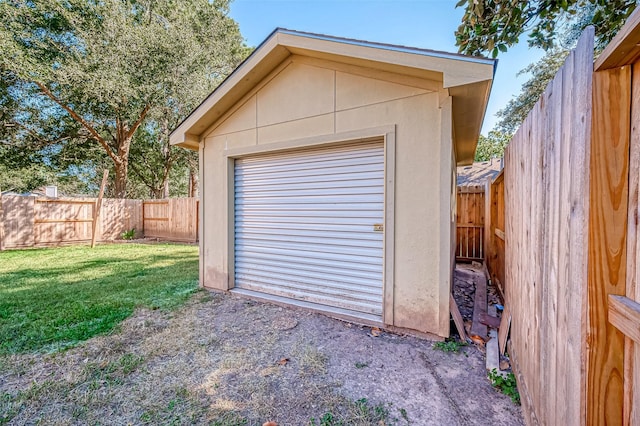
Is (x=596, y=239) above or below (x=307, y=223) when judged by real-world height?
above

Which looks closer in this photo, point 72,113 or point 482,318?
point 482,318

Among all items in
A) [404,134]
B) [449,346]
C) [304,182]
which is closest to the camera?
[449,346]

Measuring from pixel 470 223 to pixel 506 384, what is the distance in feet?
19.9

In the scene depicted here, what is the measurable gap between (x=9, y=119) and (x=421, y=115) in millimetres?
16616

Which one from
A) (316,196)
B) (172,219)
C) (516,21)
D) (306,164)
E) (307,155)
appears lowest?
(172,219)

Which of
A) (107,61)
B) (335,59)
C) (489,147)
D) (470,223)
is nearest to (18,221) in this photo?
(107,61)

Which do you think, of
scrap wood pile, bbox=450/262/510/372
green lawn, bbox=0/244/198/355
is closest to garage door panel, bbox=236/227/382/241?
scrap wood pile, bbox=450/262/510/372

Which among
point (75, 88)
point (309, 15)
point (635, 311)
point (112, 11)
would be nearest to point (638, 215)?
point (635, 311)

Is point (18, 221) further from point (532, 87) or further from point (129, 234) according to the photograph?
point (532, 87)

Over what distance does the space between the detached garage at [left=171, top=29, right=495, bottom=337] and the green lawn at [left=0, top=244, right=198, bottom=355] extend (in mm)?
1141

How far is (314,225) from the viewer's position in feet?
13.4

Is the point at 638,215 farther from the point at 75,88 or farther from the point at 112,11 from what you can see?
the point at 112,11

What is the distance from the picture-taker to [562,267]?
136 centimetres

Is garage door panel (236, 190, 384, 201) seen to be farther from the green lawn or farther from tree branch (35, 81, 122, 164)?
tree branch (35, 81, 122, 164)
